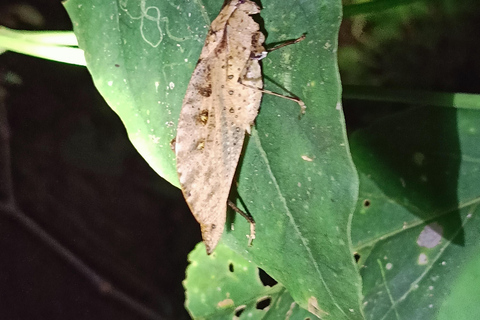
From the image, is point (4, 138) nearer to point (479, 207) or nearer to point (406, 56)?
point (406, 56)

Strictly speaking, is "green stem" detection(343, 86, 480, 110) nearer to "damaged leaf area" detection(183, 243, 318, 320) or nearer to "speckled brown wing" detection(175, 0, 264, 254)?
"speckled brown wing" detection(175, 0, 264, 254)

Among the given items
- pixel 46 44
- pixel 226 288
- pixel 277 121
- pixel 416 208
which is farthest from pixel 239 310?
pixel 46 44

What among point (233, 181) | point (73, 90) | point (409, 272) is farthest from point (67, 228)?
point (409, 272)

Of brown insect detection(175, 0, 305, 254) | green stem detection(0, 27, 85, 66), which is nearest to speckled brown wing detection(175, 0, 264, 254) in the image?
brown insect detection(175, 0, 305, 254)

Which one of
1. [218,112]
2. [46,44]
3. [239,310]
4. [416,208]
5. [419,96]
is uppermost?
[46,44]

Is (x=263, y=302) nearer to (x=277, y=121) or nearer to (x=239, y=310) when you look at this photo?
Answer: (x=239, y=310)

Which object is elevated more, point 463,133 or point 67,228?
point 463,133
